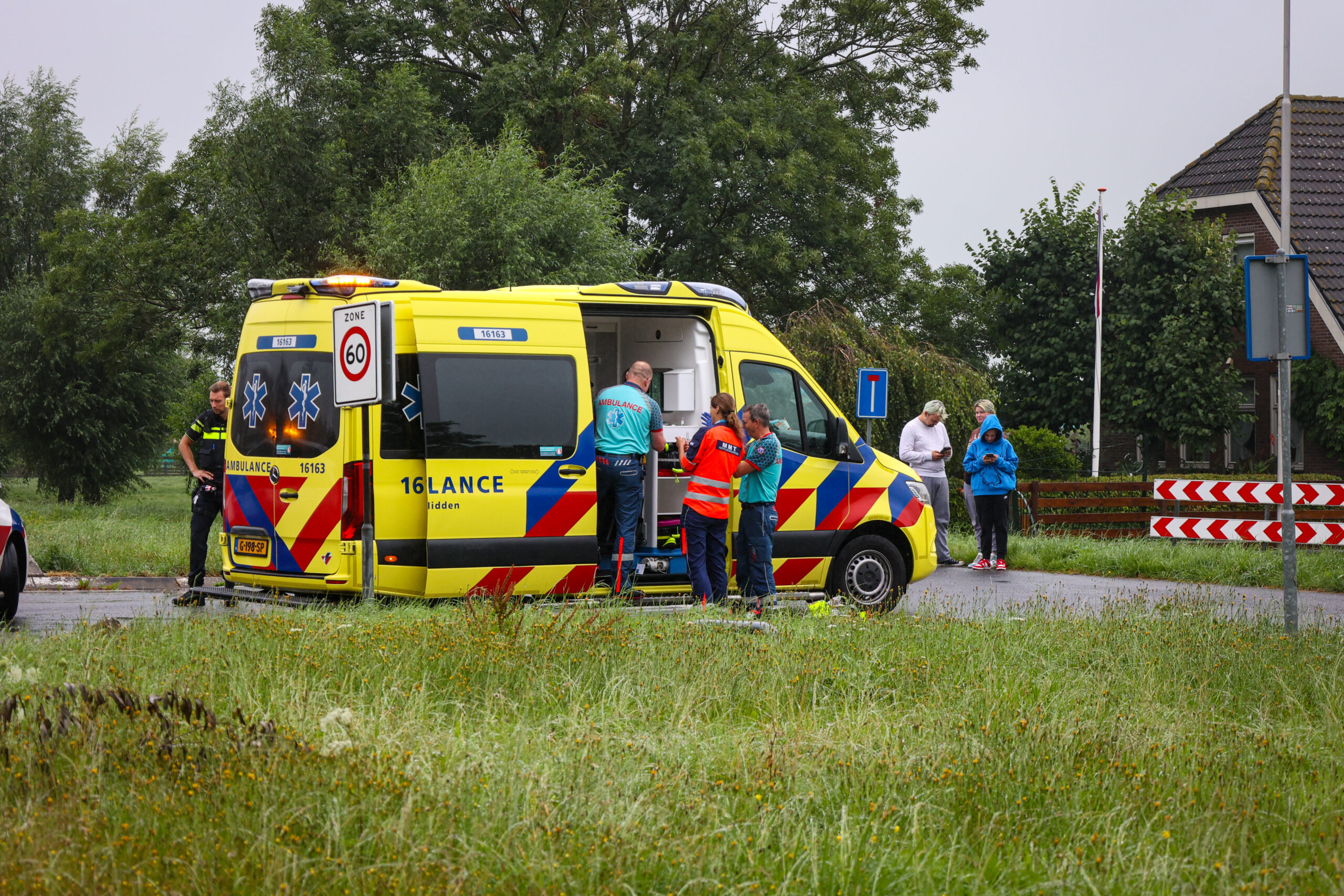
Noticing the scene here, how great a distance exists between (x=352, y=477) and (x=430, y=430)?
1.97 feet

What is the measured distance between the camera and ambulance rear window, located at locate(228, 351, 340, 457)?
8.86 meters

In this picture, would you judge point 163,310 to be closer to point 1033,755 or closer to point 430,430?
point 430,430

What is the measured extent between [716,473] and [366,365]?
9.32 feet

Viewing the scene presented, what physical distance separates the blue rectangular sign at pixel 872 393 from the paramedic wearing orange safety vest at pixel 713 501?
635 centimetres

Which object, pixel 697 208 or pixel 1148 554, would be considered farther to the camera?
pixel 697 208

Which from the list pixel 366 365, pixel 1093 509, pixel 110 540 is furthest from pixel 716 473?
pixel 1093 509

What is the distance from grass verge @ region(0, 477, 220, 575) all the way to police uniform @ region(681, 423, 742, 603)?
6.00 m

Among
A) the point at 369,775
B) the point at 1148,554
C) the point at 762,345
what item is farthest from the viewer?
the point at 1148,554

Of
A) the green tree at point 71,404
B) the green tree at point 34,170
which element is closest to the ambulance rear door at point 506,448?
the green tree at point 71,404

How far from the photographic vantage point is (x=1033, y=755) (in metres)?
4.98

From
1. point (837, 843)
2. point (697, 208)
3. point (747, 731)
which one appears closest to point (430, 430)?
point (747, 731)

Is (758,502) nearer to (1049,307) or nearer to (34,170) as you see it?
(1049,307)

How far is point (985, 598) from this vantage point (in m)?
10.3

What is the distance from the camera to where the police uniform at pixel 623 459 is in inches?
372
